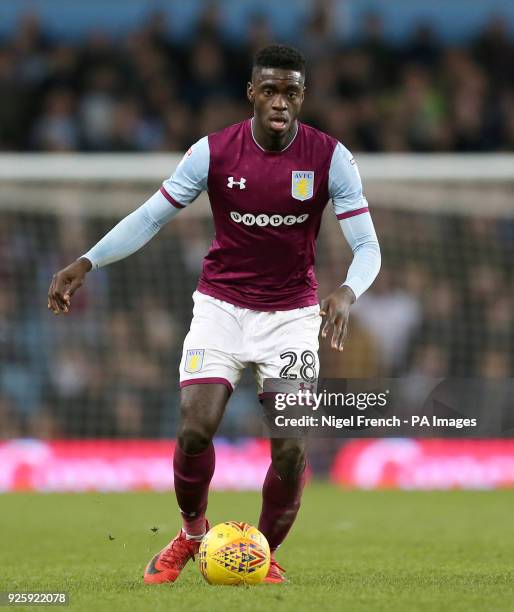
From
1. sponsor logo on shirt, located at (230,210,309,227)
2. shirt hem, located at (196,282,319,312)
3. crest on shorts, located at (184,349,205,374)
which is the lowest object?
crest on shorts, located at (184,349,205,374)

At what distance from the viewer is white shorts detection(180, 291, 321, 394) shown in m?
6.18

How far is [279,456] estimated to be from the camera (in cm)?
616

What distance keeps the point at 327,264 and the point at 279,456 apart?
7.19 meters

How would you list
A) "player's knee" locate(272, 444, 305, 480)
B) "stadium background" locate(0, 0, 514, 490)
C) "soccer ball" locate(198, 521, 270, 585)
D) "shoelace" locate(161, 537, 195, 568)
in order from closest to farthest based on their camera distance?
"soccer ball" locate(198, 521, 270, 585), "player's knee" locate(272, 444, 305, 480), "shoelace" locate(161, 537, 195, 568), "stadium background" locate(0, 0, 514, 490)

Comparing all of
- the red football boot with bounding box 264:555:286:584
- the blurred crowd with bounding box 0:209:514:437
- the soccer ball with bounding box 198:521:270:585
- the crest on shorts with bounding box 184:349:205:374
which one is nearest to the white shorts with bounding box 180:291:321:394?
the crest on shorts with bounding box 184:349:205:374

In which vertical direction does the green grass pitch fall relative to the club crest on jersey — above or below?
below

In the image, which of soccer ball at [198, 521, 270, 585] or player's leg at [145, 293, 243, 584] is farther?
player's leg at [145, 293, 243, 584]

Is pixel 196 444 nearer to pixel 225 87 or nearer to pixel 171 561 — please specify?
pixel 171 561

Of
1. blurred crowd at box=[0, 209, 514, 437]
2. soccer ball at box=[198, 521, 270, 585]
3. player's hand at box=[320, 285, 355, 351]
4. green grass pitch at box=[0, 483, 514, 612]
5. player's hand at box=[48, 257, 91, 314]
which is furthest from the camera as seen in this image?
blurred crowd at box=[0, 209, 514, 437]

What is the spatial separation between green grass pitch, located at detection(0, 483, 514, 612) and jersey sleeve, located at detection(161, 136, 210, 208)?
177cm

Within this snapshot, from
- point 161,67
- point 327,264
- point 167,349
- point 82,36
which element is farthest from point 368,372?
point 82,36

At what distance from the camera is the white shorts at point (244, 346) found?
6180 mm

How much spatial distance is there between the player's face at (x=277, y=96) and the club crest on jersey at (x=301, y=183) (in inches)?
7.8

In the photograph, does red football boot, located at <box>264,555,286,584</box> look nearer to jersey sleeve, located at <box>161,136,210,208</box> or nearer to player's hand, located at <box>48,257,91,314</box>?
player's hand, located at <box>48,257,91,314</box>
